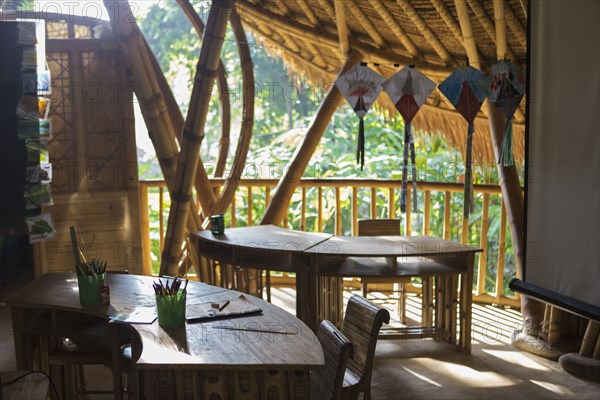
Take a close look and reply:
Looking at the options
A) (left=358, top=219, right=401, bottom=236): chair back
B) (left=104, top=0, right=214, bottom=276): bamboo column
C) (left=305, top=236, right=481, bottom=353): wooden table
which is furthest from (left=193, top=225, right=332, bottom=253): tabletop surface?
(left=104, top=0, right=214, bottom=276): bamboo column

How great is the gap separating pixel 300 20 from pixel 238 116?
555 centimetres

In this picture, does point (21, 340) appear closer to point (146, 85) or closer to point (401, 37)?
point (146, 85)

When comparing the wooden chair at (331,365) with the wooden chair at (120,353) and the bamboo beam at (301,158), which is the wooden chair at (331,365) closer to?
the wooden chair at (120,353)

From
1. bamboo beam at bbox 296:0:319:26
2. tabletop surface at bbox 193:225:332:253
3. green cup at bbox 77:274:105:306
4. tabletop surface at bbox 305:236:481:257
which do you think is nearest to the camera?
green cup at bbox 77:274:105:306

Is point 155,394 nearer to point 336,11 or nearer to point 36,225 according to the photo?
point 36,225

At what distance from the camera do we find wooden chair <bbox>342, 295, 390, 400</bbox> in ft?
8.04

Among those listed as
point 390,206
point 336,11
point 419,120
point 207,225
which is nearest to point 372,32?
point 336,11

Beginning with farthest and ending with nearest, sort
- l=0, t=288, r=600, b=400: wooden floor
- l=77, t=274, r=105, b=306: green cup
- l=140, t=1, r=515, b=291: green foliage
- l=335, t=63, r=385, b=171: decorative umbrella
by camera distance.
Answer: l=140, t=1, r=515, b=291: green foliage, l=335, t=63, r=385, b=171: decorative umbrella, l=0, t=288, r=600, b=400: wooden floor, l=77, t=274, r=105, b=306: green cup

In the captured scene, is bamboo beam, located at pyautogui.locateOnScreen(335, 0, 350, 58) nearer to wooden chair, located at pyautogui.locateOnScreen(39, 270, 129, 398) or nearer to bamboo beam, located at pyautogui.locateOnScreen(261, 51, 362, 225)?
bamboo beam, located at pyautogui.locateOnScreen(261, 51, 362, 225)

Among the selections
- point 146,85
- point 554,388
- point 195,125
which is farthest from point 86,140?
point 554,388

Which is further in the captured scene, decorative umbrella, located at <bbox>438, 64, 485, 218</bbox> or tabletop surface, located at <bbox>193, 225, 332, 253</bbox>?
decorative umbrella, located at <bbox>438, 64, 485, 218</bbox>

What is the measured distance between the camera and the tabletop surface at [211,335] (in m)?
2.08

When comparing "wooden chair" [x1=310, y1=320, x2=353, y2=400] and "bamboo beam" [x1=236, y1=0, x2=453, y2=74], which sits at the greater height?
"bamboo beam" [x1=236, y1=0, x2=453, y2=74]

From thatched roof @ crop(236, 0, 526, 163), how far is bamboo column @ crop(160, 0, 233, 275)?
42.1 inches
